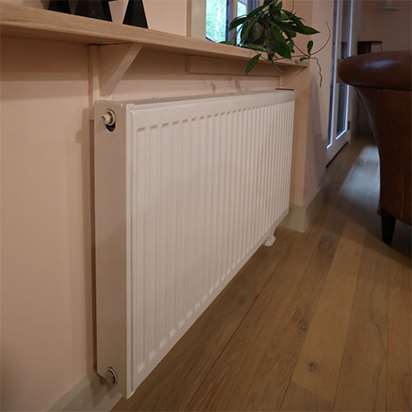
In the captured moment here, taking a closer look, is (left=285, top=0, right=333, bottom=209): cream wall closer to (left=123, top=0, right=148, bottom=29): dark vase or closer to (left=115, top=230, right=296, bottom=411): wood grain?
(left=115, top=230, right=296, bottom=411): wood grain

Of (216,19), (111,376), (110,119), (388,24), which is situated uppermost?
(388,24)

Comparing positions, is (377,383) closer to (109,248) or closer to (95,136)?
(109,248)

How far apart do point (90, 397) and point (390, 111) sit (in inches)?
59.7

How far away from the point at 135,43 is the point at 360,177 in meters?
2.90

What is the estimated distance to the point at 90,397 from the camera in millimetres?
A: 905

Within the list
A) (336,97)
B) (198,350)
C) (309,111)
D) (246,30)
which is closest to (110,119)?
(198,350)

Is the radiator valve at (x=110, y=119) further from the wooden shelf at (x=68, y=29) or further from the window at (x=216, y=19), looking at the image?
the window at (x=216, y=19)

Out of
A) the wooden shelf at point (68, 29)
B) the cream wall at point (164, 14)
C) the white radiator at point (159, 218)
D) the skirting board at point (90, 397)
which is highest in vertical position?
the cream wall at point (164, 14)

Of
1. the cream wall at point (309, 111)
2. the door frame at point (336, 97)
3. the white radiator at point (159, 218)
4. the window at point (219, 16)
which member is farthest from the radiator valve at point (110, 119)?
the door frame at point (336, 97)

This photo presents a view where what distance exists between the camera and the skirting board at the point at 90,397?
850 millimetres

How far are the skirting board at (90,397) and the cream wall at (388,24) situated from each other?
6.22 m

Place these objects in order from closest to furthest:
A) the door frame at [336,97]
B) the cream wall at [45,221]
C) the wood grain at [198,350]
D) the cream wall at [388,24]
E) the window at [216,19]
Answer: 1. the cream wall at [45,221]
2. the wood grain at [198,350]
3. the window at [216,19]
4. the door frame at [336,97]
5. the cream wall at [388,24]

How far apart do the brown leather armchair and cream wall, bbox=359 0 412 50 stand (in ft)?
15.7

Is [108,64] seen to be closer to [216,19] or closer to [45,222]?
[45,222]
